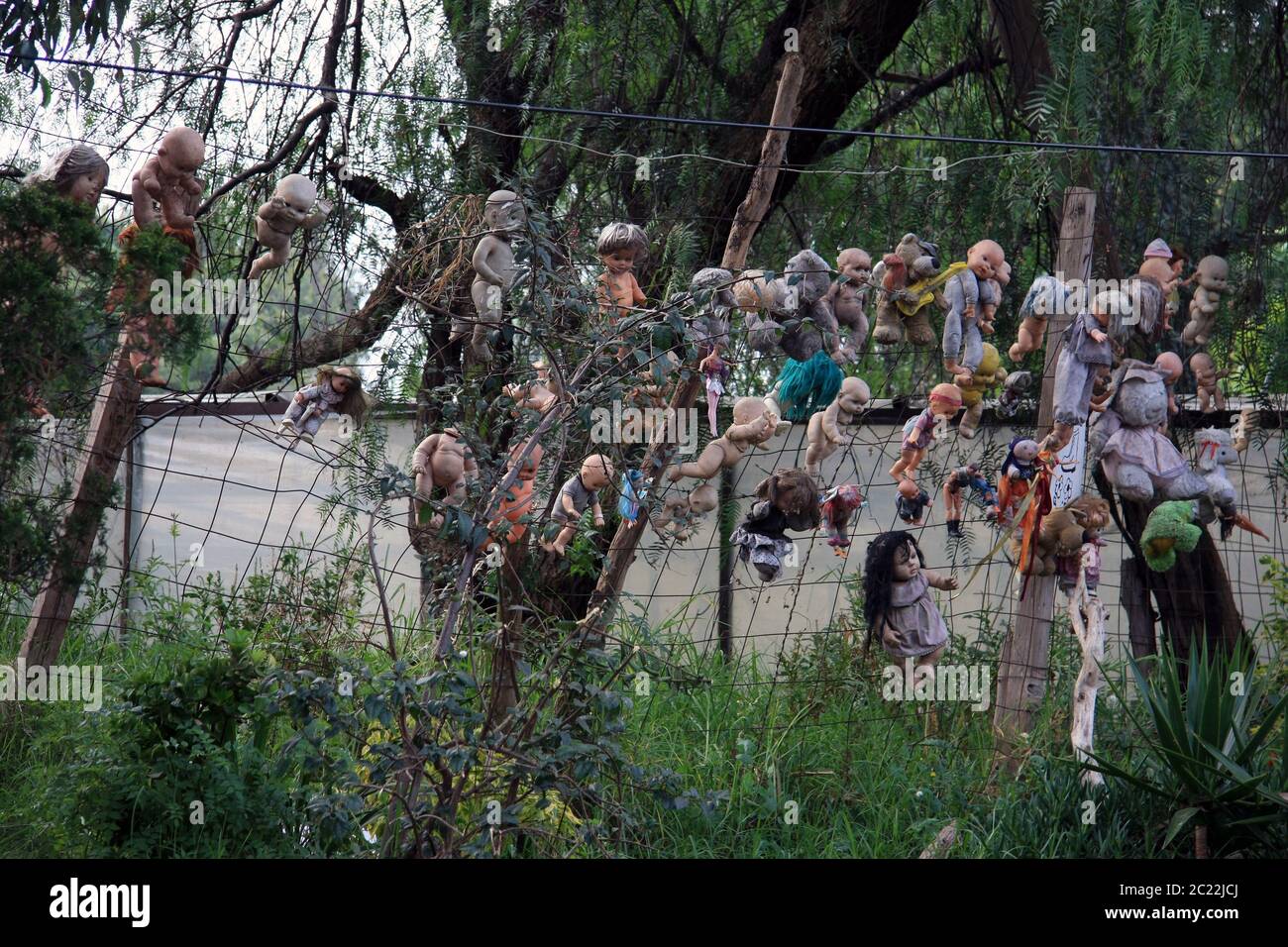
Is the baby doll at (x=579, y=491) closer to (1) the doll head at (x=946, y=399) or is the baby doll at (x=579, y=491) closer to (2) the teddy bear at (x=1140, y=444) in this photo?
(1) the doll head at (x=946, y=399)

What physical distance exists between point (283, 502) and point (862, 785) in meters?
4.38

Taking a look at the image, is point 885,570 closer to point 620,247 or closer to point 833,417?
point 833,417

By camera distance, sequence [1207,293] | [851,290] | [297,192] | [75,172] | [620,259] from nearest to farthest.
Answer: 1. [75,172]
2. [297,192]
3. [851,290]
4. [620,259]
5. [1207,293]

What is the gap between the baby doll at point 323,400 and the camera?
378 cm

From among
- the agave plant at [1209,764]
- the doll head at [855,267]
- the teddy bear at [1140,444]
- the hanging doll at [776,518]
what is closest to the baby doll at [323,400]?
the hanging doll at [776,518]

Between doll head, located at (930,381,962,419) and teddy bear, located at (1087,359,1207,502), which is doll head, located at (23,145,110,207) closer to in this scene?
doll head, located at (930,381,962,419)

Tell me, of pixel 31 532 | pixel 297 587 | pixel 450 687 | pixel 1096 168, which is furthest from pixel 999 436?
pixel 31 532

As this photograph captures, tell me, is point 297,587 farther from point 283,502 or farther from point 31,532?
point 31,532

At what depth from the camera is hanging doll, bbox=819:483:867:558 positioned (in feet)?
12.4

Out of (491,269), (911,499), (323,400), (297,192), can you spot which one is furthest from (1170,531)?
(297,192)

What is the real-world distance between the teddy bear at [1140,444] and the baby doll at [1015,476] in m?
0.23

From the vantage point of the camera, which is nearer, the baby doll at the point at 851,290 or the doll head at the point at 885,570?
the baby doll at the point at 851,290

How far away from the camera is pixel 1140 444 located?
3748 millimetres

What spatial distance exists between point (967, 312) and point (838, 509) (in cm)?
72
